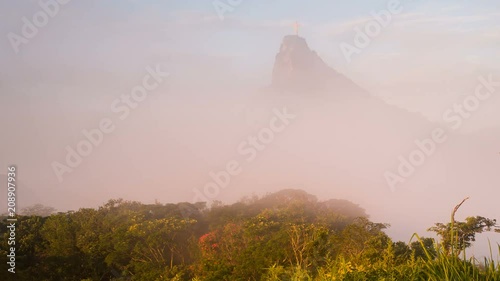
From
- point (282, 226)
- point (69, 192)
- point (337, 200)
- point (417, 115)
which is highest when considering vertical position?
point (417, 115)

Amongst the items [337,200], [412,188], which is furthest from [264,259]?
[412,188]

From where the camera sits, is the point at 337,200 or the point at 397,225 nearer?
the point at 337,200

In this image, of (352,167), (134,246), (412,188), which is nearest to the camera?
(134,246)

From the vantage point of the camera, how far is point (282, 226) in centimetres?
3481

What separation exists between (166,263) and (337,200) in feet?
121

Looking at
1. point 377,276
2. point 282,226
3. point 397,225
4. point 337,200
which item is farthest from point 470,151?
point 377,276

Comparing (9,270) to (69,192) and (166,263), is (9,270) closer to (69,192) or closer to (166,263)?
(166,263)

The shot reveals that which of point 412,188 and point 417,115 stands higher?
point 417,115

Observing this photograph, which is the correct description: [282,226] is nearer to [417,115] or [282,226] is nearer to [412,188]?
[412,188]

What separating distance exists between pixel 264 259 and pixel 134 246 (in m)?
15.3

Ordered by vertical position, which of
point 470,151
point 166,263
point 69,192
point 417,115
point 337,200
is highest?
point 417,115

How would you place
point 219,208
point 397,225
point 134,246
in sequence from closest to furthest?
point 134,246 < point 219,208 < point 397,225

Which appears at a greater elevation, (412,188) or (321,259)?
(412,188)

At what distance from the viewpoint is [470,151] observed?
551 ft
